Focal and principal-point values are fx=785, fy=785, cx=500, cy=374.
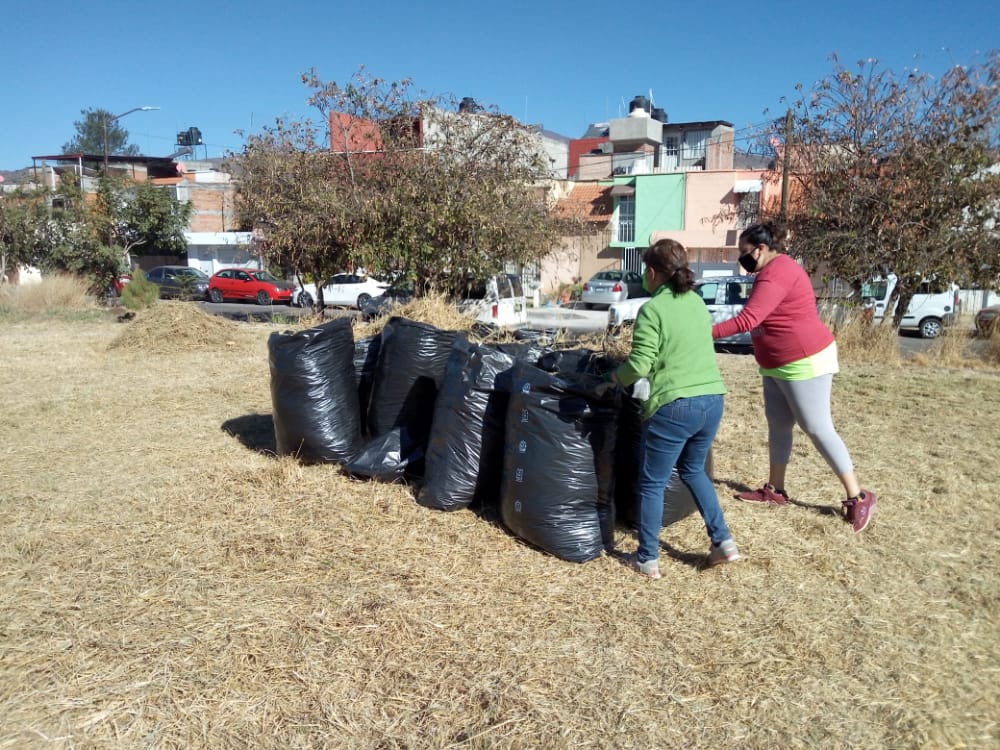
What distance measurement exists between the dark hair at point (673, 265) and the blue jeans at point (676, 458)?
19.3 inches

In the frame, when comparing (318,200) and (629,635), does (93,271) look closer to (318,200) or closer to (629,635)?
(318,200)

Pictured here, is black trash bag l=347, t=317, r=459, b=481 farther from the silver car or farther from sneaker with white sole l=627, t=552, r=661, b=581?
the silver car

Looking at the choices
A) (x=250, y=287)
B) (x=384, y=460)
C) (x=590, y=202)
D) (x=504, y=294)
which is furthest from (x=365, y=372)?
(x=590, y=202)

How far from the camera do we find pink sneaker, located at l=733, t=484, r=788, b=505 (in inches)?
181

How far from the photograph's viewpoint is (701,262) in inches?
1166

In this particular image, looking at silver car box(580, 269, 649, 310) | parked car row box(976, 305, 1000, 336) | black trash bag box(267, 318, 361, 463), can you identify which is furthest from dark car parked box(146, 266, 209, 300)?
black trash bag box(267, 318, 361, 463)

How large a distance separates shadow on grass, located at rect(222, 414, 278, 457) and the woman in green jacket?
2.93 meters

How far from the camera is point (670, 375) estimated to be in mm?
3373

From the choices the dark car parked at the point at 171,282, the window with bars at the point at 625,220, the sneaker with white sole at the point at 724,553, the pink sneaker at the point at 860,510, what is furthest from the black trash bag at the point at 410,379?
the window with bars at the point at 625,220

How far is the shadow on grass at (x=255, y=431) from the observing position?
5656mm

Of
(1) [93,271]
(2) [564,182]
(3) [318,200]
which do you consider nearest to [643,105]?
(2) [564,182]

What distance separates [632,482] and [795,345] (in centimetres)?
111

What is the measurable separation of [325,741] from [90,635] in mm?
1157

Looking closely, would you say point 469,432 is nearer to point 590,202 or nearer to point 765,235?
point 765,235
